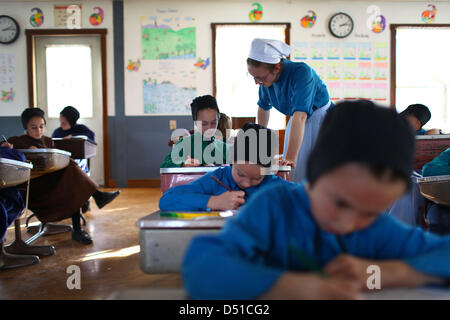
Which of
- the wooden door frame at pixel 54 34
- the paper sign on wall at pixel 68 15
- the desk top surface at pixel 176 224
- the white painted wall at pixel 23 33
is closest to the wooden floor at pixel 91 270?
the desk top surface at pixel 176 224

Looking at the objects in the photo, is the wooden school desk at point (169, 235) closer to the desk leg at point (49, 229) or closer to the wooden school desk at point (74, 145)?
the desk leg at point (49, 229)

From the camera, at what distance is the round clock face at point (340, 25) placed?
18.0 feet

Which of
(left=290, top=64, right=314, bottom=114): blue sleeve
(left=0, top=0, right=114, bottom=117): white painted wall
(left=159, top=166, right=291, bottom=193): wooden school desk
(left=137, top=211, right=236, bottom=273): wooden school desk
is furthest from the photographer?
(left=0, top=0, right=114, bottom=117): white painted wall

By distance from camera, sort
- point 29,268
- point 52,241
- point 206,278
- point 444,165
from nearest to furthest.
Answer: point 206,278, point 444,165, point 29,268, point 52,241

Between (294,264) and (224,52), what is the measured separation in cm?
530

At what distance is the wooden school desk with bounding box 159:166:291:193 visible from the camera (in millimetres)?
1582

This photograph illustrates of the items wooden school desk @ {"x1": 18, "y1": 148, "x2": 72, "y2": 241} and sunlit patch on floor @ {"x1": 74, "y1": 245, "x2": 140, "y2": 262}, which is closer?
wooden school desk @ {"x1": 18, "y1": 148, "x2": 72, "y2": 241}

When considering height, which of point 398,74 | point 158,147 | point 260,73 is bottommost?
point 158,147

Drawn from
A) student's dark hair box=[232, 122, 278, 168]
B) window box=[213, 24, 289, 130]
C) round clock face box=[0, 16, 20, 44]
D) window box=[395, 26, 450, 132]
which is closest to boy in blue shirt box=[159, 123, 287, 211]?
student's dark hair box=[232, 122, 278, 168]

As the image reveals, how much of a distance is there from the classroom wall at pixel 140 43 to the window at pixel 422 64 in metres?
0.20

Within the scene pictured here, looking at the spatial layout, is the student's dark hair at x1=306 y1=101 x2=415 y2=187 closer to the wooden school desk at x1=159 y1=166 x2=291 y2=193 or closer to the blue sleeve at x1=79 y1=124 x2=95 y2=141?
the wooden school desk at x1=159 y1=166 x2=291 y2=193

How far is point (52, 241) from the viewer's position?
271 cm
